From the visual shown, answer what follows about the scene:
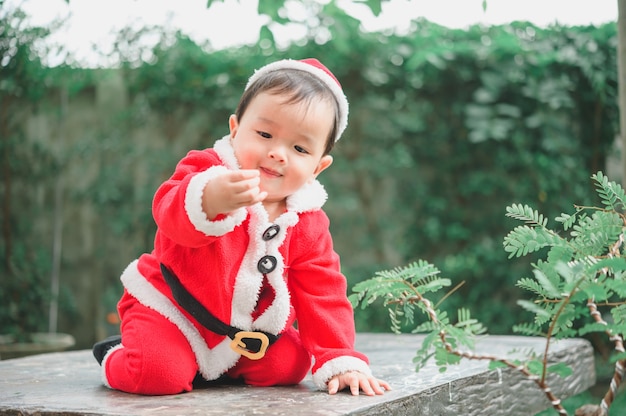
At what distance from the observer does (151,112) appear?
503 cm

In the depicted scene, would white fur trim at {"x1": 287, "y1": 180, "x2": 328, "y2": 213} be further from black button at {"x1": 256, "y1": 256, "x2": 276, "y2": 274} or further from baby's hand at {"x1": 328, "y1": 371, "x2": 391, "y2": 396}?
baby's hand at {"x1": 328, "y1": 371, "x2": 391, "y2": 396}

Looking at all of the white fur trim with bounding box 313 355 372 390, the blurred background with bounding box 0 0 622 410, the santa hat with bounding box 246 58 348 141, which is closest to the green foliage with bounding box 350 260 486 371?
the white fur trim with bounding box 313 355 372 390

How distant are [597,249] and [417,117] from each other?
3.25 metres

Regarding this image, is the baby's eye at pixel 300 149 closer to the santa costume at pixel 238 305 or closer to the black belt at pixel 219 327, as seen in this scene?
the santa costume at pixel 238 305

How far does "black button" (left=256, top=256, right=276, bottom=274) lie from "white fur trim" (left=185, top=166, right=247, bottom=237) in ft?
0.75

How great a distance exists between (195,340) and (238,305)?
138 millimetres

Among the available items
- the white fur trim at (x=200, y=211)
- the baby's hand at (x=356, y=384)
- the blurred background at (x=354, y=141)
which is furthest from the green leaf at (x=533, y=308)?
the blurred background at (x=354, y=141)

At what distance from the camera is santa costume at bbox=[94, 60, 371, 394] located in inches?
65.7

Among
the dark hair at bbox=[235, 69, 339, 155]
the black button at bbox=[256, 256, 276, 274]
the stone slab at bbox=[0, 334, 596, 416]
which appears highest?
the dark hair at bbox=[235, 69, 339, 155]

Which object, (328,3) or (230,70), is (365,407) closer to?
(328,3)

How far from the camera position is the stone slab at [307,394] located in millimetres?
1438

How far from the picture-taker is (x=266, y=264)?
1.70 metres

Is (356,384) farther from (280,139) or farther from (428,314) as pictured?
(280,139)

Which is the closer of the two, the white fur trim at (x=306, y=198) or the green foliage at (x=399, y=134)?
the white fur trim at (x=306, y=198)
